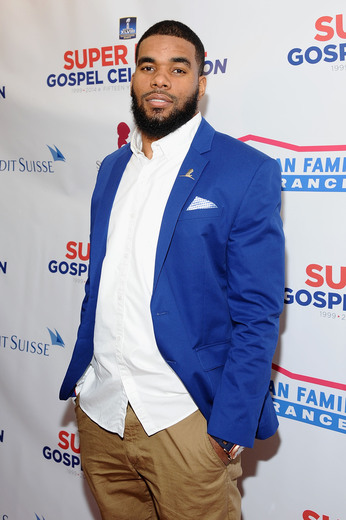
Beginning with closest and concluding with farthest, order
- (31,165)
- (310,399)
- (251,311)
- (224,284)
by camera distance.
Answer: (251,311) < (224,284) < (310,399) < (31,165)

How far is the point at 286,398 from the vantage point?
6.89 feet

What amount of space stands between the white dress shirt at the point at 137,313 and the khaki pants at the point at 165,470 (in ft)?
0.15

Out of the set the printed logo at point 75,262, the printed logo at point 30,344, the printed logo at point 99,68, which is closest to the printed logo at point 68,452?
the printed logo at point 30,344

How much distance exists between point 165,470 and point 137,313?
458 mm

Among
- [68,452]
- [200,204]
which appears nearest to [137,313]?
[200,204]

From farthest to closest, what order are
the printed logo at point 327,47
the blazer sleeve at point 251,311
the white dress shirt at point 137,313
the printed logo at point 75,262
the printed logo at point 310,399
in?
1. the printed logo at point 75,262
2. the printed logo at point 310,399
3. the printed logo at point 327,47
4. the white dress shirt at point 137,313
5. the blazer sleeve at point 251,311

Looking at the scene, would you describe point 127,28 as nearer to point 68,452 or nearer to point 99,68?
point 99,68

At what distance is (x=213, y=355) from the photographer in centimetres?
157

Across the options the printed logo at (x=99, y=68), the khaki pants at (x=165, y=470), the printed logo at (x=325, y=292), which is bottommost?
the khaki pants at (x=165, y=470)

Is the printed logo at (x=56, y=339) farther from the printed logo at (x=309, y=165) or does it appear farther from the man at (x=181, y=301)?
the printed logo at (x=309, y=165)

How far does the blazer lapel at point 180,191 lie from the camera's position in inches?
60.7

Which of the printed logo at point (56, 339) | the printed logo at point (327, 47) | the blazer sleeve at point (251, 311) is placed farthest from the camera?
the printed logo at point (56, 339)

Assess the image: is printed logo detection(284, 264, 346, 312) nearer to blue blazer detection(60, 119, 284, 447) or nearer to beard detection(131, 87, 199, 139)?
blue blazer detection(60, 119, 284, 447)

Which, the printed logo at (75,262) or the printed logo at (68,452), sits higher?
the printed logo at (75,262)
